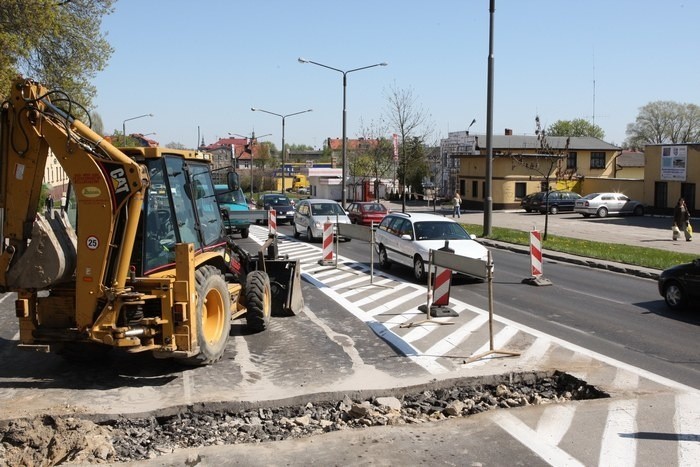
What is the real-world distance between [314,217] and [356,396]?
68.3 feet

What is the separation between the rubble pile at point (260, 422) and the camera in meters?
6.39

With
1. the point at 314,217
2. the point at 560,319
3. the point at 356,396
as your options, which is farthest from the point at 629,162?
the point at 356,396

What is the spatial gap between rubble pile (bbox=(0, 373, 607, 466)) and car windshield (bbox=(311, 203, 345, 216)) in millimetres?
20606

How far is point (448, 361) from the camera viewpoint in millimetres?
9422

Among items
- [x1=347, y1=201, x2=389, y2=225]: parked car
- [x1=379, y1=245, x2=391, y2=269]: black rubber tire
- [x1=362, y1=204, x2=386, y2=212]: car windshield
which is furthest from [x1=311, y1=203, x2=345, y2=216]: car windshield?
[x1=379, y1=245, x2=391, y2=269]: black rubber tire

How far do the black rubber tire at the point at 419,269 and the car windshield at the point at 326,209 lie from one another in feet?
38.0

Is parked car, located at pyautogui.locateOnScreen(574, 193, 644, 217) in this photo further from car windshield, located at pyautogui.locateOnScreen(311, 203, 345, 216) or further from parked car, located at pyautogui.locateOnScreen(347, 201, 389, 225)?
car windshield, located at pyautogui.locateOnScreen(311, 203, 345, 216)

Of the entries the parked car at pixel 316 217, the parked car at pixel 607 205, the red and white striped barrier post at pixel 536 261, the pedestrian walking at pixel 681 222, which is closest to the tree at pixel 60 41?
the parked car at pixel 316 217

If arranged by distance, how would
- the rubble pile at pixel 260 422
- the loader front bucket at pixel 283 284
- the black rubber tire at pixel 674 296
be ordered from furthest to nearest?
1. the black rubber tire at pixel 674 296
2. the loader front bucket at pixel 283 284
3. the rubble pile at pixel 260 422

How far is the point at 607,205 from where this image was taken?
4622 centimetres

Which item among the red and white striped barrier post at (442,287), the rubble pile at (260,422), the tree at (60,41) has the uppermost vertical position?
the tree at (60,41)

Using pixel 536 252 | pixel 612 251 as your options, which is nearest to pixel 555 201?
pixel 612 251

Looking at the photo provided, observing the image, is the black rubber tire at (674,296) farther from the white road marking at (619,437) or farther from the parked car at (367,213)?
the parked car at (367,213)

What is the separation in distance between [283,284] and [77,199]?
508 cm
